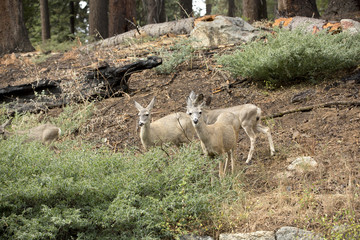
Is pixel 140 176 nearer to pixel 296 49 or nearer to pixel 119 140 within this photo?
pixel 119 140

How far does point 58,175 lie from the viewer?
5.50 m

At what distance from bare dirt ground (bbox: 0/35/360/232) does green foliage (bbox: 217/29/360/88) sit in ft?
0.91

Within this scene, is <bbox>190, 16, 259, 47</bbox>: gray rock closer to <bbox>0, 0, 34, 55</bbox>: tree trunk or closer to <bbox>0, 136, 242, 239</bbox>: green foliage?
<bbox>0, 136, 242, 239</bbox>: green foliage

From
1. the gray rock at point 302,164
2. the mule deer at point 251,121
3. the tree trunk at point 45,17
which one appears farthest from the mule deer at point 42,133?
the tree trunk at point 45,17

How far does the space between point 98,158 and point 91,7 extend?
680 inches

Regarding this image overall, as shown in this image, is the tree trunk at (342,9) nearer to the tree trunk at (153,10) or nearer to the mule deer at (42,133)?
the tree trunk at (153,10)

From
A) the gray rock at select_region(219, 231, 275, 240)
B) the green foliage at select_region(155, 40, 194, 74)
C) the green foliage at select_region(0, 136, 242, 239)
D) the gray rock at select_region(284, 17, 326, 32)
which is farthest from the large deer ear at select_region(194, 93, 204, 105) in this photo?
the gray rock at select_region(284, 17, 326, 32)

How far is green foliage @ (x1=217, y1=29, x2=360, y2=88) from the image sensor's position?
9.77 m

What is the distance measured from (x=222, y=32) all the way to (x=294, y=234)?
925 cm

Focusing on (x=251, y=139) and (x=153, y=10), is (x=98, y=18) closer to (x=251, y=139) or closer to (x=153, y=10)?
(x=153, y=10)

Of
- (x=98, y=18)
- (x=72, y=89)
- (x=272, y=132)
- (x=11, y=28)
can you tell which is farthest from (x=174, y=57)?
(x=98, y=18)

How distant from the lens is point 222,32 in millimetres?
13789

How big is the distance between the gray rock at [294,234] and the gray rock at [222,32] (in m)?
8.80

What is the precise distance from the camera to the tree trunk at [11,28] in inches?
727
